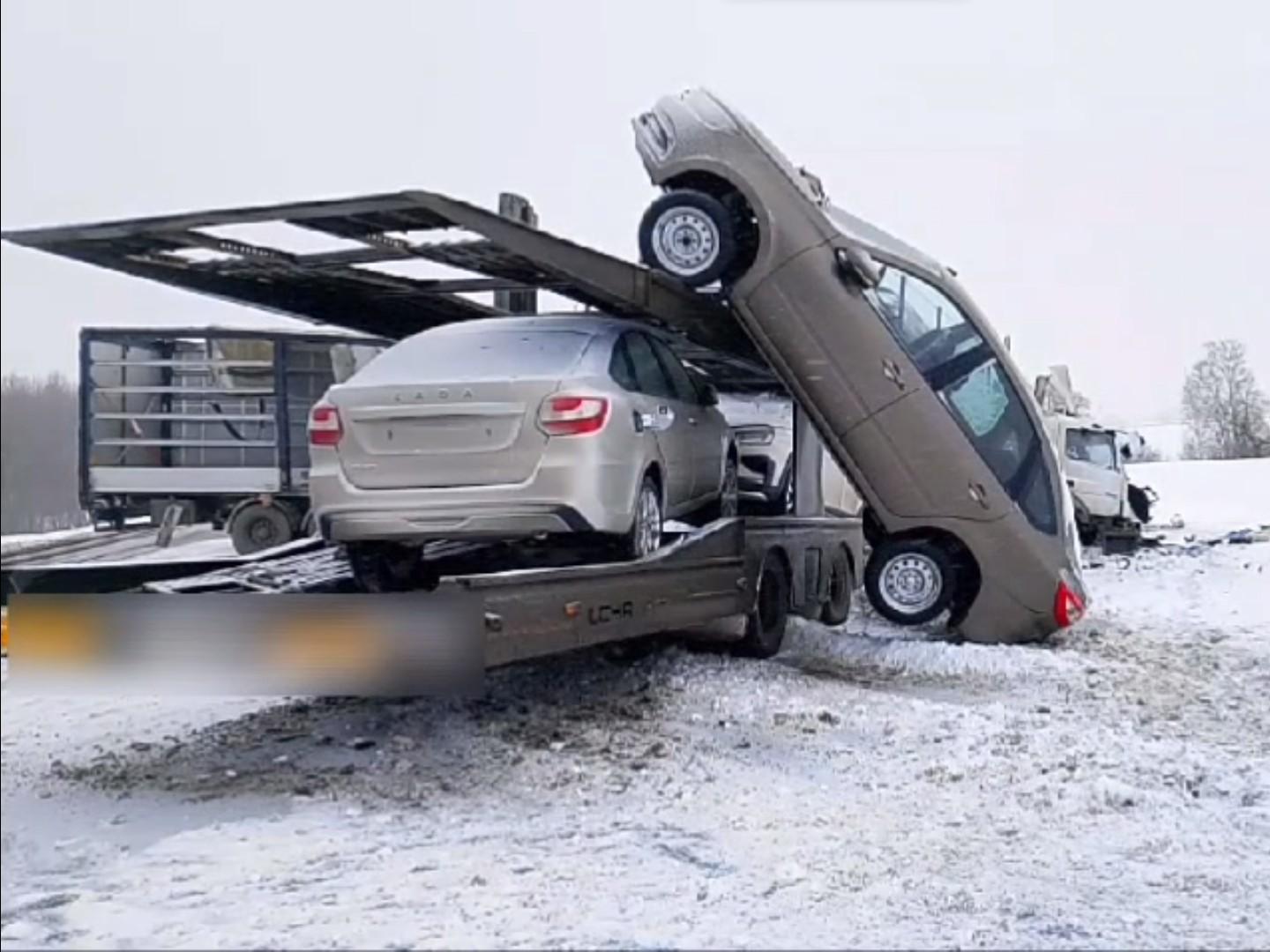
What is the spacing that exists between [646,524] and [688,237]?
226 centimetres

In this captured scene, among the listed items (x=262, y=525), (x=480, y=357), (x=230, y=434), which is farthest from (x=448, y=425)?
(x=230, y=434)

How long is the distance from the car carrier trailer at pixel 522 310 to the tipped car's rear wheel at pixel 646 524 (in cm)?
11

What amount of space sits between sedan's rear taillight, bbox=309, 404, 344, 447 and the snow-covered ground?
126 cm

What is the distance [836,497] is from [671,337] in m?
2.28

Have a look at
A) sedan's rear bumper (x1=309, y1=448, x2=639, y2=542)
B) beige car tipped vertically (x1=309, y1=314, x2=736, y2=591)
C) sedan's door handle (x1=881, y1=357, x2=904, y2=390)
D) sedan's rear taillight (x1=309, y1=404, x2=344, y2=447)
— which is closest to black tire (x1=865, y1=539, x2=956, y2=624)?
sedan's door handle (x1=881, y1=357, x2=904, y2=390)

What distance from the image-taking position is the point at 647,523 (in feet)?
22.1

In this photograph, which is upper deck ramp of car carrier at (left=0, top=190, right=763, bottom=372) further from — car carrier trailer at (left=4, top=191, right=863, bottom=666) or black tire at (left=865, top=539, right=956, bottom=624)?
black tire at (left=865, top=539, right=956, bottom=624)

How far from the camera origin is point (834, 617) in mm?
10094

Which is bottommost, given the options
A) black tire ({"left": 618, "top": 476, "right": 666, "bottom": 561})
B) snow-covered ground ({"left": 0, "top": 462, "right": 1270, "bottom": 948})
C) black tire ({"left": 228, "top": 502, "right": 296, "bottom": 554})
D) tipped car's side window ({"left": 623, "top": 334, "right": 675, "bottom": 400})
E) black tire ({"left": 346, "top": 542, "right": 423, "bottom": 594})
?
snow-covered ground ({"left": 0, "top": 462, "right": 1270, "bottom": 948})

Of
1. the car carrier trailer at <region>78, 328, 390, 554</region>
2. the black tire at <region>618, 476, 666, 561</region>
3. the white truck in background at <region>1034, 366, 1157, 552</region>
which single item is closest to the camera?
the black tire at <region>618, 476, 666, 561</region>

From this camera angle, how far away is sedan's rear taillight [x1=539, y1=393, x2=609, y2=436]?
5.99 metres

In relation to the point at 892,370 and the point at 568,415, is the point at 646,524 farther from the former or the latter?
the point at 892,370

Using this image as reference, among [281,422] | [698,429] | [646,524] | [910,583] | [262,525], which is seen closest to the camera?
[646,524]

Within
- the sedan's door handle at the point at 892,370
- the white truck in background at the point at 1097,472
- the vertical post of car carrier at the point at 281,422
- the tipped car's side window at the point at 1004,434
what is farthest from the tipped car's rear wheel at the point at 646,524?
the white truck in background at the point at 1097,472
